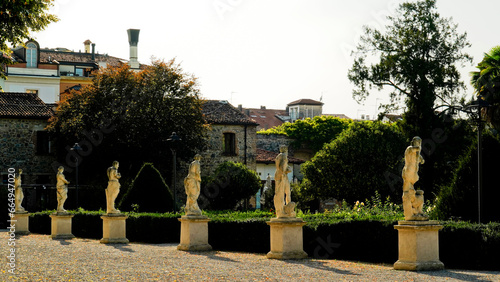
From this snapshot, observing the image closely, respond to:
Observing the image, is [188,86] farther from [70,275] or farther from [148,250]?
[70,275]

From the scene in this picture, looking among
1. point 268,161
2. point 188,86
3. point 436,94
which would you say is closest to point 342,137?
point 436,94

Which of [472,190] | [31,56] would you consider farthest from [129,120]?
[472,190]

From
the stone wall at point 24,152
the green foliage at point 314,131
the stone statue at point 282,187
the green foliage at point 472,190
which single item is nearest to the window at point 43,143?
the stone wall at point 24,152

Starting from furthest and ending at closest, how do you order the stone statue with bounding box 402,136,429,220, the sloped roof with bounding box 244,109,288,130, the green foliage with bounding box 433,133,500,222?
the sloped roof with bounding box 244,109,288,130 → the green foliage with bounding box 433,133,500,222 → the stone statue with bounding box 402,136,429,220

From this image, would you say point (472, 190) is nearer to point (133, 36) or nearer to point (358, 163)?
point (358, 163)

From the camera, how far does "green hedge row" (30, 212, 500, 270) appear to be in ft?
50.2

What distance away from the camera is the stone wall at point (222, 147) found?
45.2m

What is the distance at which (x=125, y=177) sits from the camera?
38938 millimetres

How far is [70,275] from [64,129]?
2770 centimetres

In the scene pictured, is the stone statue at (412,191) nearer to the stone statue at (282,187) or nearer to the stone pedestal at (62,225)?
the stone statue at (282,187)

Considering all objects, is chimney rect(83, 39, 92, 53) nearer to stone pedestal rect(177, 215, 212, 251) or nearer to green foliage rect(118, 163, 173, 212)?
green foliage rect(118, 163, 173, 212)

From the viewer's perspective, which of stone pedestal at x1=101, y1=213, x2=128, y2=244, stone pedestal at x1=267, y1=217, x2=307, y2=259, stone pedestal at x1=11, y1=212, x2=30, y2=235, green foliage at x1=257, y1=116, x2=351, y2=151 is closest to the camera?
stone pedestal at x1=267, y1=217, x2=307, y2=259

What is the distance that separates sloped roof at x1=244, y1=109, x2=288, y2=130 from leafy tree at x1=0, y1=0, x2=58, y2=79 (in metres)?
63.0

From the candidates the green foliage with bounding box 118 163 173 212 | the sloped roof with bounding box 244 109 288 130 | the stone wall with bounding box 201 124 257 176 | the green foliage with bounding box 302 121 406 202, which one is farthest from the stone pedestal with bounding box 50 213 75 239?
the sloped roof with bounding box 244 109 288 130
